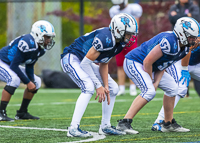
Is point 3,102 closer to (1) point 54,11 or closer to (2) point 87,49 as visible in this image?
(2) point 87,49

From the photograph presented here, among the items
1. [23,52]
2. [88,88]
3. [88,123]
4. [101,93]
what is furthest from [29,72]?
[101,93]

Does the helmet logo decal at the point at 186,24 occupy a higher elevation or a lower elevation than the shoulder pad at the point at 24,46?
higher

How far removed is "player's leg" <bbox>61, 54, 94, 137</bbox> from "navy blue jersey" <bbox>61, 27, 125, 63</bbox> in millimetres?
102

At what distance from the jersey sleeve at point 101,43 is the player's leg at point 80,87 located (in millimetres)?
392

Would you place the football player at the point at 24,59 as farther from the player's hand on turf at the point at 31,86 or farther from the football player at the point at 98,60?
the football player at the point at 98,60

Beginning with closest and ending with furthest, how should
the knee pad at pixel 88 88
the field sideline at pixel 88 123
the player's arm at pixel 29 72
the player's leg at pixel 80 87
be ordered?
1. the field sideline at pixel 88 123
2. the player's leg at pixel 80 87
3. the knee pad at pixel 88 88
4. the player's arm at pixel 29 72

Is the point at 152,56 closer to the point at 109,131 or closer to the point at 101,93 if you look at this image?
the point at 101,93

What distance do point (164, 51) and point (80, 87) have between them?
1039 mm

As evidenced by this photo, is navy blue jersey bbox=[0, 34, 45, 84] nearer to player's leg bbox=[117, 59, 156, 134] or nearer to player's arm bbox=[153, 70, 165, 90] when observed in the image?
player's leg bbox=[117, 59, 156, 134]

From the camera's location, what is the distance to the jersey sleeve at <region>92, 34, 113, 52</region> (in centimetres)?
443

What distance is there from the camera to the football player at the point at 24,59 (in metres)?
5.78

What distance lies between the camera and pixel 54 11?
15445 millimetres

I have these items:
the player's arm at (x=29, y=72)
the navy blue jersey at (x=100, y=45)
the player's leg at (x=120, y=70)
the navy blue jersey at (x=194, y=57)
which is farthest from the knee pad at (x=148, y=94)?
the player's leg at (x=120, y=70)

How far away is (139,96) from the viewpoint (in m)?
4.79
